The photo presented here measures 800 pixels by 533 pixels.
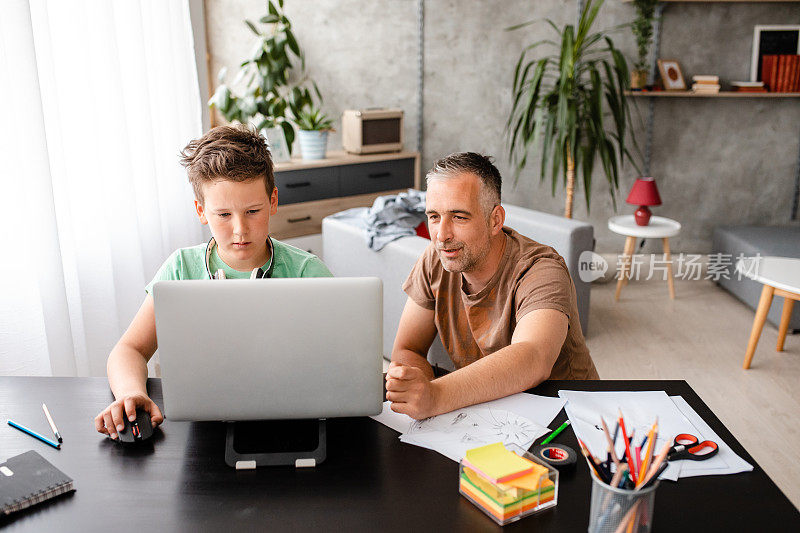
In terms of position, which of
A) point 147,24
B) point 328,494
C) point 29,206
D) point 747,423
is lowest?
point 747,423

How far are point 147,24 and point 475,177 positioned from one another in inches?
73.2

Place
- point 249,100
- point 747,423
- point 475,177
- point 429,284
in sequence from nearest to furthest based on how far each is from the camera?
point 475,177 → point 429,284 → point 747,423 → point 249,100

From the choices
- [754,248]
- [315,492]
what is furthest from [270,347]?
[754,248]

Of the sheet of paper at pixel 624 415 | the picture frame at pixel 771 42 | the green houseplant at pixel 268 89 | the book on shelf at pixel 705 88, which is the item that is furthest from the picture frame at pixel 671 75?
the sheet of paper at pixel 624 415

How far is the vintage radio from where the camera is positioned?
4.20 metres

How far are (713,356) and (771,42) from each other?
243 centimetres

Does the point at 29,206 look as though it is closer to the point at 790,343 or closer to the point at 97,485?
the point at 97,485

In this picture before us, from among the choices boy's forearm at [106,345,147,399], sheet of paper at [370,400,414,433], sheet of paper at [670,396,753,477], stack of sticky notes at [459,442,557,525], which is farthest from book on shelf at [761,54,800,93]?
boy's forearm at [106,345,147,399]

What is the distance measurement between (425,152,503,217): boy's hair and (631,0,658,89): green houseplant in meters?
3.25

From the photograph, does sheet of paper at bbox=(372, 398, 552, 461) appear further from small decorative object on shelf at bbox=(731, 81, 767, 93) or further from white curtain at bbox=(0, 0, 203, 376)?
small decorative object on shelf at bbox=(731, 81, 767, 93)

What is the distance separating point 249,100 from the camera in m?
3.91

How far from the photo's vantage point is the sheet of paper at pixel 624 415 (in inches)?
46.4

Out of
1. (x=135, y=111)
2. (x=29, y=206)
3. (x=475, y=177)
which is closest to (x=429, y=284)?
(x=475, y=177)

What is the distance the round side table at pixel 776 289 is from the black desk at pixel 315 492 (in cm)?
210
